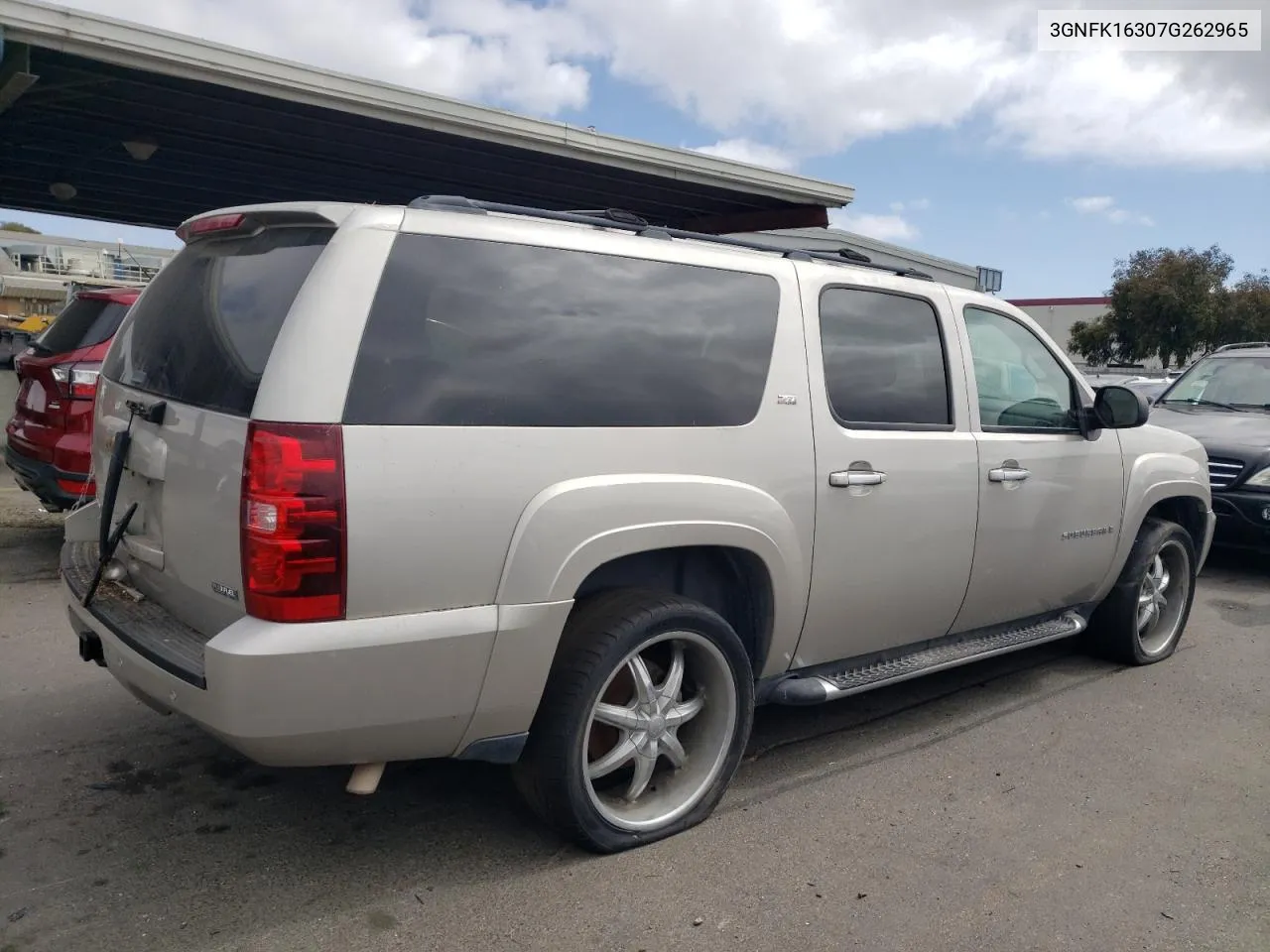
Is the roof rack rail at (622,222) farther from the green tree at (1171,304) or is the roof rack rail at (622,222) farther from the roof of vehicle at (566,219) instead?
the green tree at (1171,304)

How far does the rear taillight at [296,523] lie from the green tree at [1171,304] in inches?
1405

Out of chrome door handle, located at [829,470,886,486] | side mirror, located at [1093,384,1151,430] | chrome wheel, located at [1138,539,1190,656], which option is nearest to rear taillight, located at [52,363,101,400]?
chrome door handle, located at [829,470,886,486]

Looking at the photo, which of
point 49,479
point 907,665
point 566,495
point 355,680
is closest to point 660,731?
point 566,495

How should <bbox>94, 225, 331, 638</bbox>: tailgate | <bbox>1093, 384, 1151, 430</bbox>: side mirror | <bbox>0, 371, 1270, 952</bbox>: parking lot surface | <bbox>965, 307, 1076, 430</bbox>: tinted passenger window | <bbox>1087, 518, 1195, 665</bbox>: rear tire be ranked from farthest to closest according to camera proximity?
<bbox>1087, 518, 1195, 665</bbox>: rear tire < <bbox>1093, 384, 1151, 430</bbox>: side mirror < <bbox>965, 307, 1076, 430</bbox>: tinted passenger window < <bbox>0, 371, 1270, 952</bbox>: parking lot surface < <bbox>94, 225, 331, 638</bbox>: tailgate

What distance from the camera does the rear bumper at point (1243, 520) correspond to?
784 centimetres

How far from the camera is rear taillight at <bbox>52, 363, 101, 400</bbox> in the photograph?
638cm

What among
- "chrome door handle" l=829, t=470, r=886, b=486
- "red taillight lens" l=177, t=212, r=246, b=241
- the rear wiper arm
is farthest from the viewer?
the rear wiper arm

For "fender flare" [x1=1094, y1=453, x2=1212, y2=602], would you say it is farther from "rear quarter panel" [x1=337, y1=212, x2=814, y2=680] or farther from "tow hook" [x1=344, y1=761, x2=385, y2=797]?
"tow hook" [x1=344, y1=761, x2=385, y2=797]

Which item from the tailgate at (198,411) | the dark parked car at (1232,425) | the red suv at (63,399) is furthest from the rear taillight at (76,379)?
the dark parked car at (1232,425)

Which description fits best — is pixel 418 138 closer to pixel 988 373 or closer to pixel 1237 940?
pixel 988 373

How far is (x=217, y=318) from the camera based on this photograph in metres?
3.29

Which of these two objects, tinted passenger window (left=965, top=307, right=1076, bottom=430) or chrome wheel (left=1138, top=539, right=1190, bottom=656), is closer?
tinted passenger window (left=965, top=307, right=1076, bottom=430)

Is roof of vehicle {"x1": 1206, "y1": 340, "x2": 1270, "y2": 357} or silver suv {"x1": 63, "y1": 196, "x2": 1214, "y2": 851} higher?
roof of vehicle {"x1": 1206, "y1": 340, "x2": 1270, "y2": 357}

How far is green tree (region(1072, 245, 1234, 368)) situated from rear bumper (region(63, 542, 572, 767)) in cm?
3530
